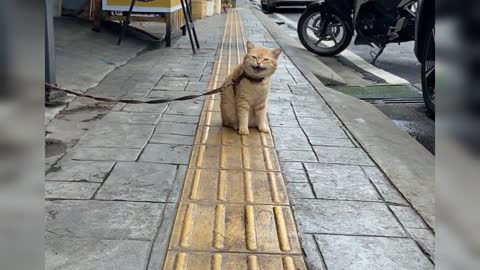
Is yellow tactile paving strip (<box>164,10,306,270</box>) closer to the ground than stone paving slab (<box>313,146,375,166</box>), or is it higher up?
closer to the ground

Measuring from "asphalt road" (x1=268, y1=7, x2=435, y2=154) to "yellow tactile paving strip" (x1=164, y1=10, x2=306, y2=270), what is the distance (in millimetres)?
1683

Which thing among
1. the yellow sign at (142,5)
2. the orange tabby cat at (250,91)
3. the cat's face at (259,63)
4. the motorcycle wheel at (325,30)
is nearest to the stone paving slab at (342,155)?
the orange tabby cat at (250,91)

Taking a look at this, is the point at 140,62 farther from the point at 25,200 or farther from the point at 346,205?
the point at 25,200

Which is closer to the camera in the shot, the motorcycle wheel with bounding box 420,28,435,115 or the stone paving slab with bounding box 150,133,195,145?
the stone paving slab with bounding box 150,133,195,145

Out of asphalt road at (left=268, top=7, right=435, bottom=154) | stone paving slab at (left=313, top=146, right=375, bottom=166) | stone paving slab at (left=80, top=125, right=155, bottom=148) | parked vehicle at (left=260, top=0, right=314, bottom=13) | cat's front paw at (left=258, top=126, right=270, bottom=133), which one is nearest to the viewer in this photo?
stone paving slab at (left=313, top=146, right=375, bottom=166)

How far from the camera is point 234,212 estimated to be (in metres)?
2.87

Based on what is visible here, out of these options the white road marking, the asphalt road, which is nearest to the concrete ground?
the asphalt road

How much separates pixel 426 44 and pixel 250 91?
1994mm

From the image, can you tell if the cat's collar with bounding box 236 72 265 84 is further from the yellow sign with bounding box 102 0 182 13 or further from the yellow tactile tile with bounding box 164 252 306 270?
the yellow sign with bounding box 102 0 182 13

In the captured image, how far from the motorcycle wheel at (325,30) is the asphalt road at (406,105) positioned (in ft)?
1.97

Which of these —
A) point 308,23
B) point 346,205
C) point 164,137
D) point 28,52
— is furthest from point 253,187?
point 308,23

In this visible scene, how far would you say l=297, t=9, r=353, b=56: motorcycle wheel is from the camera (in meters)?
8.97

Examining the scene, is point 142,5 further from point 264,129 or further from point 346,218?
point 346,218

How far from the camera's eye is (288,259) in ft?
7.83
